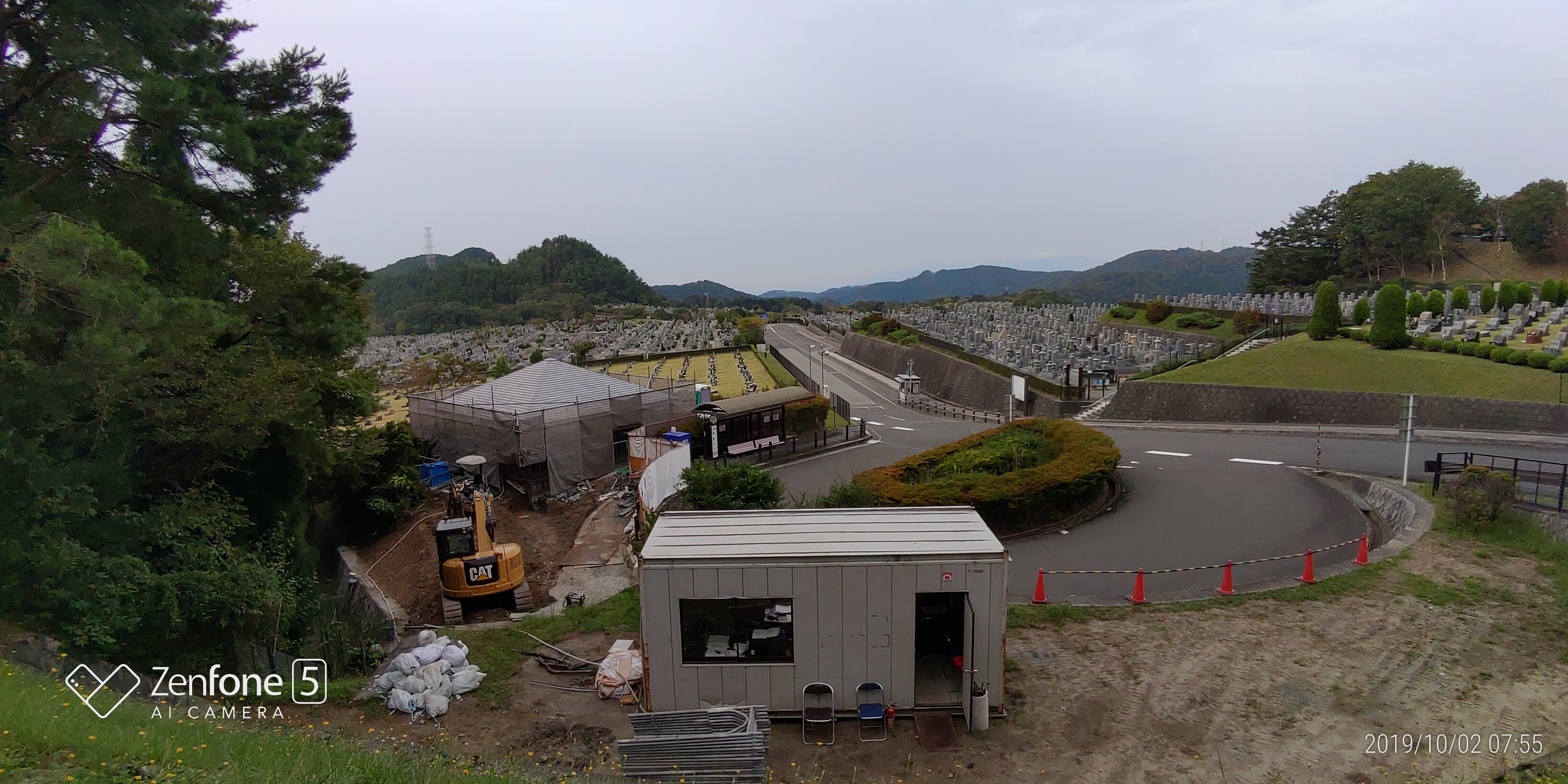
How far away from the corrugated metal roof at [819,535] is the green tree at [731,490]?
3.30m

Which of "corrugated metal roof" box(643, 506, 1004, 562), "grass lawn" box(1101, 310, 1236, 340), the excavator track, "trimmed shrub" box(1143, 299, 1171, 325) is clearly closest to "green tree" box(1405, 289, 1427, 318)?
"grass lawn" box(1101, 310, 1236, 340)

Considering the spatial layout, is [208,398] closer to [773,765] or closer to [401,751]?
[401,751]

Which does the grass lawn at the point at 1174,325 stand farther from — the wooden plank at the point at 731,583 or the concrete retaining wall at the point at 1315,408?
the wooden plank at the point at 731,583

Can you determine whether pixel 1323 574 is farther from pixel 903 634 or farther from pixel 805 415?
pixel 805 415

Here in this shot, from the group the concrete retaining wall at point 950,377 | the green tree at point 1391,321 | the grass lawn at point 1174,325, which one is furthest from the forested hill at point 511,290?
the green tree at point 1391,321

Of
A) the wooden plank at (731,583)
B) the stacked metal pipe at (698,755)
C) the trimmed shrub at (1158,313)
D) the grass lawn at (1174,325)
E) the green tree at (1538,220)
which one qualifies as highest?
the green tree at (1538,220)

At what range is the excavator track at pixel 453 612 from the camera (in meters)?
10.9

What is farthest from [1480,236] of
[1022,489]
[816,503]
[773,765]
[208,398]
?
[208,398]

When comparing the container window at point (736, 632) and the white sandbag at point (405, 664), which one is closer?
the container window at point (736, 632)

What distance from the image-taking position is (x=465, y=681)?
784cm

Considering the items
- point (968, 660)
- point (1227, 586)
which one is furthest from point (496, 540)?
point (1227, 586)

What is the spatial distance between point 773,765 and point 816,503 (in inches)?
230

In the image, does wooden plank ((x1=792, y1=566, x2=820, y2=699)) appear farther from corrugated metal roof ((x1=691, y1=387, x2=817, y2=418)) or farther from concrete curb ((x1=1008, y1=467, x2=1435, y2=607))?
corrugated metal roof ((x1=691, y1=387, x2=817, y2=418))

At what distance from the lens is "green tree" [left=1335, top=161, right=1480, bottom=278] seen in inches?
1876
